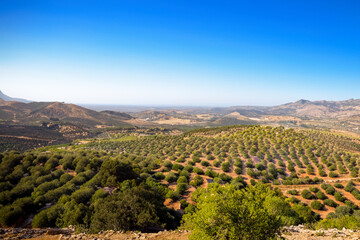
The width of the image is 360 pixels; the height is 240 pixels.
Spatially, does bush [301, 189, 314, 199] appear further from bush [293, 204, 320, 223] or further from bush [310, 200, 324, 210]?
bush [293, 204, 320, 223]

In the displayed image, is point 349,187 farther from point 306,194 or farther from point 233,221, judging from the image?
point 233,221

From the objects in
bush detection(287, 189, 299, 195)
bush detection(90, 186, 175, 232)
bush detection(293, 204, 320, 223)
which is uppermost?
bush detection(90, 186, 175, 232)

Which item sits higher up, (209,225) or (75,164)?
(209,225)

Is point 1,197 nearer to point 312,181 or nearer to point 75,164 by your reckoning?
point 75,164

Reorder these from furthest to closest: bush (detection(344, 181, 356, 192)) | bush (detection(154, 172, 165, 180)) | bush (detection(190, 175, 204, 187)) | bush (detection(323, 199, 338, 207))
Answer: bush (detection(154, 172, 165, 180)), bush (detection(190, 175, 204, 187)), bush (detection(344, 181, 356, 192)), bush (detection(323, 199, 338, 207))

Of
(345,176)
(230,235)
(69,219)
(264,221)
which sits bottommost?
(345,176)

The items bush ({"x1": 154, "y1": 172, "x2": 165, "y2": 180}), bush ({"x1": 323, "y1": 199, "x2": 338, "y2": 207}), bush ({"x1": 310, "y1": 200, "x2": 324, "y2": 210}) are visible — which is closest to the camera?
bush ({"x1": 310, "y1": 200, "x2": 324, "y2": 210})

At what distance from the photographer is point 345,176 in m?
36.6

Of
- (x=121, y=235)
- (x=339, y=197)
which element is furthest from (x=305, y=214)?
(x=121, y=235)

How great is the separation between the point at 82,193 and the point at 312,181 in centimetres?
4146

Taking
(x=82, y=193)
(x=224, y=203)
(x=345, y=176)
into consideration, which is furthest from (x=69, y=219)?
(x=345, y=176)

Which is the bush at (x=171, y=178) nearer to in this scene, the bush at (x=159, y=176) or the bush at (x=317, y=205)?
the bush at (x=159, y=176)

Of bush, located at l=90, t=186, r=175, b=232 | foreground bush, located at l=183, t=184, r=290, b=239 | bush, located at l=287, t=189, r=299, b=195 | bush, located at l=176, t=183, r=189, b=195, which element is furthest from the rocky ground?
bush, located at l=287, t=189, r=299, b=195

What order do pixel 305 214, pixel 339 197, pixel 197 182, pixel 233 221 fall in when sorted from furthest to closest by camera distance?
pixel 197 182 → pixel 339 197 → pixel 305 214 → pixel 233 221
